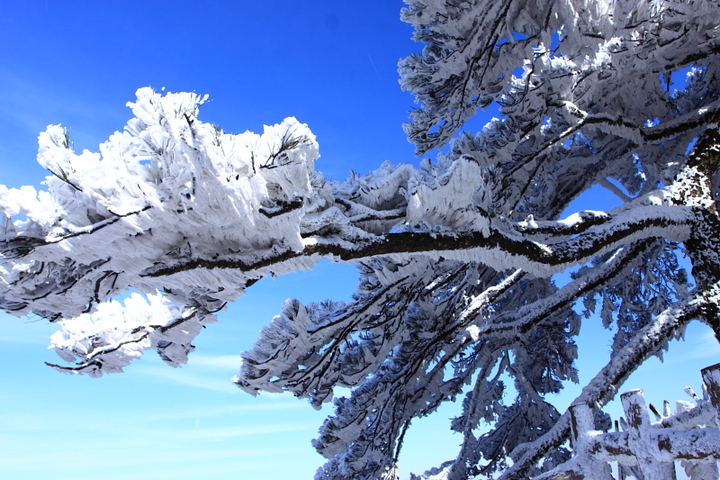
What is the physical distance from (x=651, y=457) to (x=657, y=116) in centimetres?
537

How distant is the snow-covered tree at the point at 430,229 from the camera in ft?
7.31

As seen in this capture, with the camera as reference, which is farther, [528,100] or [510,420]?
[510,420]

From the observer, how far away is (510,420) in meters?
7.32

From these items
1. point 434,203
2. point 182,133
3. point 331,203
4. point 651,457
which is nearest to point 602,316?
point 651,457

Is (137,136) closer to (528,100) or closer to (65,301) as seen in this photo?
(65,301)

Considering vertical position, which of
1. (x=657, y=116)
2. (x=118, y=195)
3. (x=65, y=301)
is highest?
(x=657, y=116)

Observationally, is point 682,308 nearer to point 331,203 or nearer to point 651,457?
point 651,457

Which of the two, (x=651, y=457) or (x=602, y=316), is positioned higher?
(x=602, y=316)

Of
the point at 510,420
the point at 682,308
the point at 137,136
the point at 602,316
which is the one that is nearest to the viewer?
the point at 137,136

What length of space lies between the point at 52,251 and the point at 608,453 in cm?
384

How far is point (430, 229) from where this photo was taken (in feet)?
11.1

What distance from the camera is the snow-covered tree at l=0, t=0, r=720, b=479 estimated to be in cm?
223

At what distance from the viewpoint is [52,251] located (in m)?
2.14

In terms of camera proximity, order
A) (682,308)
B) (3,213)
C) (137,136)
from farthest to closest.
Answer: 1. (682,308)
2. (137,136)
3. (3,213)
